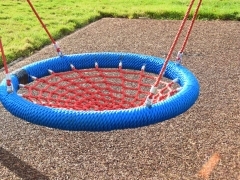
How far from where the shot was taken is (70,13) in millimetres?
7523

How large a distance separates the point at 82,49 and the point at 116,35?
758mm

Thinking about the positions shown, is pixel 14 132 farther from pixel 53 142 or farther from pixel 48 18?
pixel 48 18

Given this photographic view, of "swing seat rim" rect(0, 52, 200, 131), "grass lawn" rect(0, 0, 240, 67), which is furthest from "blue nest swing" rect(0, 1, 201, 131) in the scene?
"grass lawn" rect(0, 0, 240, 67)

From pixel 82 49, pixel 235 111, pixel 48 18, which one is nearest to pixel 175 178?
pixel 235 111

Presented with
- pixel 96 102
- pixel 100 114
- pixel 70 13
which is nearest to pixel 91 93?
pixel 96 102

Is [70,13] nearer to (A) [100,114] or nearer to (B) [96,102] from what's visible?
(B) [96,102]

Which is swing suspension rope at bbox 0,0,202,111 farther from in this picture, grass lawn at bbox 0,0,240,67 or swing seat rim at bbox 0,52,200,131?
grass lawn at bbox 0,0,240,67

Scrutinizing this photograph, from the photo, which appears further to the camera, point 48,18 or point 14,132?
point 48,18

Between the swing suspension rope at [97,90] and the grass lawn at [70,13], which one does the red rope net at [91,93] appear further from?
the grass lawn at [70,13]

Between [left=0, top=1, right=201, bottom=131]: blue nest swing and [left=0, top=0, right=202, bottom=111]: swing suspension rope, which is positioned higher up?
[left=0, top=1, right=201, bottom=131]: blue nest swing

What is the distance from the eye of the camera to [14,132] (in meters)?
3.72

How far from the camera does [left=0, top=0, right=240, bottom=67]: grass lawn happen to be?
615cm

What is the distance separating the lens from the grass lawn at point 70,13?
6148 mm

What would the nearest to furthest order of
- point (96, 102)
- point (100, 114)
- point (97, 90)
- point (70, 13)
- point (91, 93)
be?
point (100, 114), point (96, 102), point (91, 93), point (97, 90), point (70, 13)
